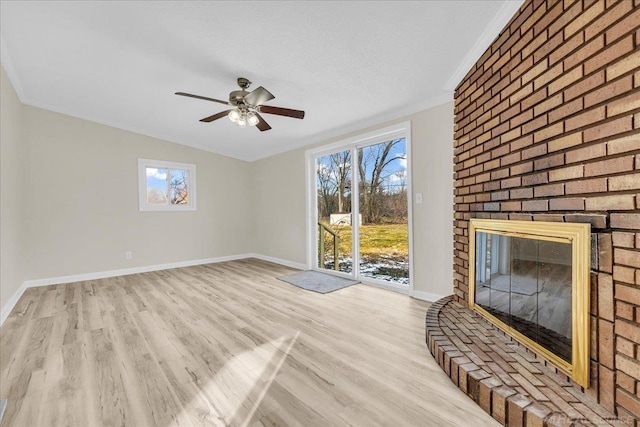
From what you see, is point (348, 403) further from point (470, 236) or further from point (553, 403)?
point (470, 236)

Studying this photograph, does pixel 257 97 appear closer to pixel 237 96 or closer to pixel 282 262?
pixel 237 96

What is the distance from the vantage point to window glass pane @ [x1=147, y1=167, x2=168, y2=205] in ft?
16.3

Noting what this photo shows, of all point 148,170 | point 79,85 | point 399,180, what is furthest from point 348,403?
point 148,170

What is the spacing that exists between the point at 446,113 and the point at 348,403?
2880mm

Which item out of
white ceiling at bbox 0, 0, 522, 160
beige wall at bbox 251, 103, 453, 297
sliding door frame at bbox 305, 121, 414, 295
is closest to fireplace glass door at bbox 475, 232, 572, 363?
beige wall at bbox 251, 103, 453, 297

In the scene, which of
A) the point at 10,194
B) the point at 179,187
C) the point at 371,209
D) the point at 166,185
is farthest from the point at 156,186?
the point at 371,209

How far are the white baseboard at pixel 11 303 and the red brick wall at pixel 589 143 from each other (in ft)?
15.1

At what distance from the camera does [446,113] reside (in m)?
2.94

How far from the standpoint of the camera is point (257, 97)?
100 inches

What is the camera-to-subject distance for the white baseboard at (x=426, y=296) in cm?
307

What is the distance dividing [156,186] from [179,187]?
0.40 m

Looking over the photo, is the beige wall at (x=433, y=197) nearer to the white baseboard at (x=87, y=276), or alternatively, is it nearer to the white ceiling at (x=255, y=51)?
the white ceiling at (x=255, y=51)

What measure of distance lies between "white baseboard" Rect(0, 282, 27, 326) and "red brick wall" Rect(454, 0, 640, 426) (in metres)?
4.60

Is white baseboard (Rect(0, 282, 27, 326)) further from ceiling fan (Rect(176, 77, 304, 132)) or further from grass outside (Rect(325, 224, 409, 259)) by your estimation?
grass outside (Rect(325, 224, 409, 259))
